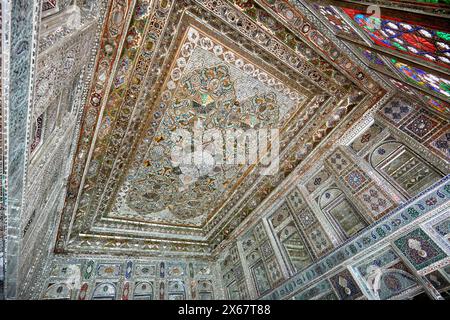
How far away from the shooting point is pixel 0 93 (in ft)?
4.01

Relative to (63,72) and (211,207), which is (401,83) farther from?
(211,207)

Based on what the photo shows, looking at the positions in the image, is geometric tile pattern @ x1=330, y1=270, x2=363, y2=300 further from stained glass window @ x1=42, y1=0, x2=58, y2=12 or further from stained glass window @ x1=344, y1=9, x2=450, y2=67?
stained glass window @ x1=42, y1=0, x2=58, y2=12

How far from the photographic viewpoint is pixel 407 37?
2.10 metres

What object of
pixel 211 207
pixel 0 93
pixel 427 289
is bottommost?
pixel 427 289

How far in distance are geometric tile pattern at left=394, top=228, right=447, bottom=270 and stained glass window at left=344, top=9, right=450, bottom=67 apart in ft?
6.40

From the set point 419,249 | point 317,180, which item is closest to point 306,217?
point 317,180

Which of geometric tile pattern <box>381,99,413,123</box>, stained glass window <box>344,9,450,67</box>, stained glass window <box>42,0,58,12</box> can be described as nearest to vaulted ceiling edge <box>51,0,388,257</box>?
geometric tile pattern <box>381,99,413,123</box>

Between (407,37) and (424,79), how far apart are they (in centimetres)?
76

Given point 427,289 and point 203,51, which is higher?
point 203,51

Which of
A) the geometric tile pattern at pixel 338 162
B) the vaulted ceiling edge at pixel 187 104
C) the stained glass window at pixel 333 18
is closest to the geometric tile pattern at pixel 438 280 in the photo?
the geometric tile pattern at pixel 338 162

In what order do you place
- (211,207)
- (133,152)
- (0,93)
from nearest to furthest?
1. (0,93)
2. (133,152)
3. (211,207)

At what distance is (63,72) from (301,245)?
4.36 metres

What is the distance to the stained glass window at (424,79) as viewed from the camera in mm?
2368
